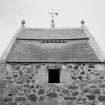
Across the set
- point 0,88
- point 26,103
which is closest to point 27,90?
point 26,103

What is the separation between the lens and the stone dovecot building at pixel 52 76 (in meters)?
9.14

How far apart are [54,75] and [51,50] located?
1.49 meters

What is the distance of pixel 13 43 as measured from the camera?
37.2 feet

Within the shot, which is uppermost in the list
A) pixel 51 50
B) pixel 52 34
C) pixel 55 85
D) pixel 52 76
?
pixel 52 34

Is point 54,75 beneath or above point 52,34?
beneath

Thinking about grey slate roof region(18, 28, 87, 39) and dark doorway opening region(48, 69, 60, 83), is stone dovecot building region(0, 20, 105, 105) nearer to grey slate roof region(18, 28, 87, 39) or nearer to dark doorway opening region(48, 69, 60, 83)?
dark doorway opening region(48, 69, 60, 83)

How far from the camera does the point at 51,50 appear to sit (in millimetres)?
10977

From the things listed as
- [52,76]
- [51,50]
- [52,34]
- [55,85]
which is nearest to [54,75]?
[52,76]

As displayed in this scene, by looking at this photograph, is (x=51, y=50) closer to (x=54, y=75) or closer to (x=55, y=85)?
(x=54, y=75)

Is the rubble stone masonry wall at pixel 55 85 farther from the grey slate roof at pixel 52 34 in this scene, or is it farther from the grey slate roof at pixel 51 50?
the grey slate roof at pixel 52 34

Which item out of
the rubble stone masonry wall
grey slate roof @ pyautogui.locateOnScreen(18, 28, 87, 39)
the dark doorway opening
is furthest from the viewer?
grey slate roof @ pyautogui.locateOnScreen(18, 28, 87, 39)

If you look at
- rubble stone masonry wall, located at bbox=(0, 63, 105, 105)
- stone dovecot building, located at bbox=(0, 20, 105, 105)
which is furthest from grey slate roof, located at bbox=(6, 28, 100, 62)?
rubble stone masonry wall, located at bbox=(0, 63, 105, 105)

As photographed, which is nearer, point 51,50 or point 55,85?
point 55,85

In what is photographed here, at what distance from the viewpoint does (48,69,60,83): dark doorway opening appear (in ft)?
32.1
